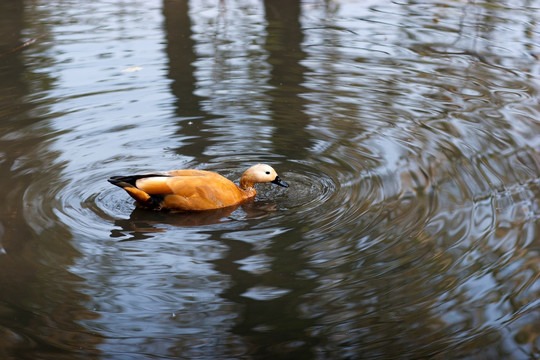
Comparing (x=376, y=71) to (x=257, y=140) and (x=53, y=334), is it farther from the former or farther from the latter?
(x=53, y=334)

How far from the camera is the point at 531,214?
19.7 feet

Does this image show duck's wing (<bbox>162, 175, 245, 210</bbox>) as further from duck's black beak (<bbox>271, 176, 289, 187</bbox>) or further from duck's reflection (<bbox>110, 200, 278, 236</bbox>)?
duck's black beak (<bbox>271, 176, 289, 187</bbox>)

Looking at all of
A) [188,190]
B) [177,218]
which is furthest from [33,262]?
[188,190]

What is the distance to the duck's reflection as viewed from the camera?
611cm

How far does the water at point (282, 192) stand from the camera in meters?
4.66

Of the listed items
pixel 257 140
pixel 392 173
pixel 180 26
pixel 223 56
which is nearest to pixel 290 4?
pixel 180 26

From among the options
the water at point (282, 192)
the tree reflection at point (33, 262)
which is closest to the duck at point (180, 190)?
the water at point (282, 192)

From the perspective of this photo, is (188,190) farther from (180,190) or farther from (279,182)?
(279,182)

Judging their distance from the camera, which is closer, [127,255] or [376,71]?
[127,255]

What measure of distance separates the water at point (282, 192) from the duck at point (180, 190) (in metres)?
0.13

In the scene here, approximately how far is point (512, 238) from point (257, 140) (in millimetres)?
3258

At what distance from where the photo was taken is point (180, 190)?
20.7 ft

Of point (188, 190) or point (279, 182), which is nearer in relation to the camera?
point (188, 190)

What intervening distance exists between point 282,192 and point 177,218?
43.9 inches
